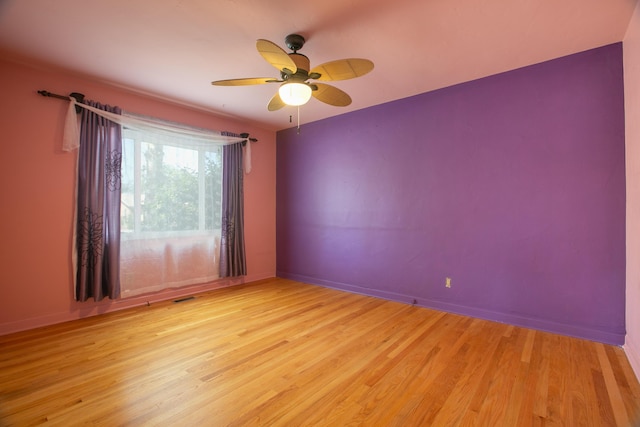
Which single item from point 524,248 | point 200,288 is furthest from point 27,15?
point 524,248

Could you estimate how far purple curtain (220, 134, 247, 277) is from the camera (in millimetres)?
4195

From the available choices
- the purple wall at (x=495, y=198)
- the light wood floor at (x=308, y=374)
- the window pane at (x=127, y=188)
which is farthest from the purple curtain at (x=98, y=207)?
the purple wall at (x=495, y=198)

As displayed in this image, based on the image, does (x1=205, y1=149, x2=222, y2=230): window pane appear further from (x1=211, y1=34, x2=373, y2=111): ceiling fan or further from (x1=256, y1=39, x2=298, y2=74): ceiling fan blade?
(x1=256, y1=39, x2=298, y2=74): ceiling fan blade

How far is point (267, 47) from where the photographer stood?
175 centimetres

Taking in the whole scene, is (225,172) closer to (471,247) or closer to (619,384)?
(471,247)

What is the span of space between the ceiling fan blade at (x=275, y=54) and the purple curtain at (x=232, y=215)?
2480 millimetres

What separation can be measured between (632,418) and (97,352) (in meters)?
3.52

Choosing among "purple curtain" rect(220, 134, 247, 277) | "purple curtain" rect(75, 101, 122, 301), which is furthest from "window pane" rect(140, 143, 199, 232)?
"purple curtain" rect(220, 134, 247, 277)

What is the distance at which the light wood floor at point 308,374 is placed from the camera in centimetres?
151

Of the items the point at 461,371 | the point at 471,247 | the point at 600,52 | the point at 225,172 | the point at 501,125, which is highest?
the point at 600,52

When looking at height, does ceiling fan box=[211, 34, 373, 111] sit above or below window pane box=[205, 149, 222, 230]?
above

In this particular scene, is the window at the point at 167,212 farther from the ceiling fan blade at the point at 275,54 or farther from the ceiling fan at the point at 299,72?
the ceiling fan blade at the point at 275,54

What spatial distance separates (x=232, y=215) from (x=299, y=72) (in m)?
2.70

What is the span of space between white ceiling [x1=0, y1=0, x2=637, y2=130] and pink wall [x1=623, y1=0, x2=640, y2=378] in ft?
0.69
